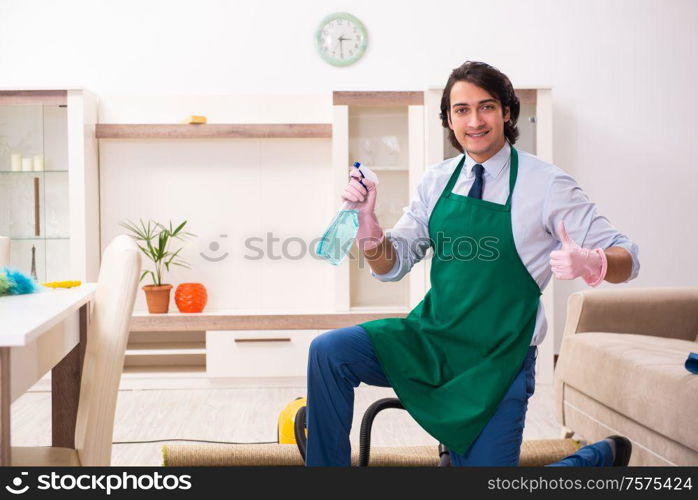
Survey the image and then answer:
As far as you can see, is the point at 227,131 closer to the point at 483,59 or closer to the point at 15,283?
the point at 483,59

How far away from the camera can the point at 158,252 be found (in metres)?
3.95

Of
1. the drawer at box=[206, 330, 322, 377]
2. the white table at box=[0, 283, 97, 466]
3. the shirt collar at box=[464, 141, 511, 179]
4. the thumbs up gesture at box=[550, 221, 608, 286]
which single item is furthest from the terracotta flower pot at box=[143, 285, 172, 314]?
the thumbs up gesture at box=[550, 221, 608, 286]

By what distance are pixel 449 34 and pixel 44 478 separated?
3542mm

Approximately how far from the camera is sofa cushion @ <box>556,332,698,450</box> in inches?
79.2

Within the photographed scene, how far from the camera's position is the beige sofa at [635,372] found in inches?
81.0

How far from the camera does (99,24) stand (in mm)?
4145

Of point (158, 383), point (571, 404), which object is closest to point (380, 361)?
point (571, 404)

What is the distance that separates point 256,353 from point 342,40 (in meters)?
1.88

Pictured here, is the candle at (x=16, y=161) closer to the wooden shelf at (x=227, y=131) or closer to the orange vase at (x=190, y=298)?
the wooden shelf at (x=227, y=131)

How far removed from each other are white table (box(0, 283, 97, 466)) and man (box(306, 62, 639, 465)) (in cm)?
58

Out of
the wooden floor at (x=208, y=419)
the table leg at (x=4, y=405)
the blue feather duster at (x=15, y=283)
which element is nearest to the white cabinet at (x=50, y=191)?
the wooden floor at (x=208, y=419)

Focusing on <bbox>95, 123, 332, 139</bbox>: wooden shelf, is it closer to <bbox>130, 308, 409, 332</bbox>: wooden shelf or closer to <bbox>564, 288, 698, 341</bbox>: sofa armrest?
<bbox>130, 308, 409, 332</bbox>: wooden shelf

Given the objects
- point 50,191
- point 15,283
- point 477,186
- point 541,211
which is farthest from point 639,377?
point 50,191

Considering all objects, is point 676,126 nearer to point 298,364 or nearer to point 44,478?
point 298,364
